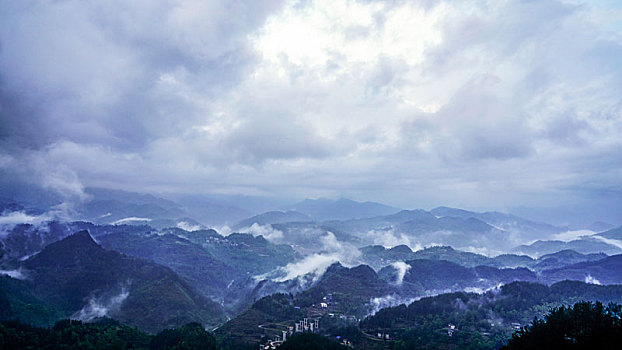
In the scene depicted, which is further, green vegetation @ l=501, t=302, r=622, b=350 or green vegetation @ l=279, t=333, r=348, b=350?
green vegetation @ l=279, t=333, r=348, b=350

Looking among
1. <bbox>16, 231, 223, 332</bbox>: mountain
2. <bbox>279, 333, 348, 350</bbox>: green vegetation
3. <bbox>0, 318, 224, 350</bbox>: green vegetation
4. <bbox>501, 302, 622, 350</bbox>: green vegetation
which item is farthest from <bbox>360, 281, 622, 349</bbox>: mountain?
<bbox>16, 231, 223, 332</bbox>: mountain

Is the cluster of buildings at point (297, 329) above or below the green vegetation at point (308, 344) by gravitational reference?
below

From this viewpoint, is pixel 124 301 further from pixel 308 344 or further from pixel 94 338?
pixel 308 344

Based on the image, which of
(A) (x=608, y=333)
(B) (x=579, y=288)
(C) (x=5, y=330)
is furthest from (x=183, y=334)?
(B) (x=579, y=288)

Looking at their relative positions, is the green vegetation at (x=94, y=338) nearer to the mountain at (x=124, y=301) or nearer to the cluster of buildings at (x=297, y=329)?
the cluster of buildings at (x=297, y=329)

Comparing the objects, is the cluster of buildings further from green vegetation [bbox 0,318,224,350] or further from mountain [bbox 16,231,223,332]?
mountain [bbox 16,231,223,332]

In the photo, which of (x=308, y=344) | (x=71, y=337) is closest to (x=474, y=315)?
(x=308, y=344)

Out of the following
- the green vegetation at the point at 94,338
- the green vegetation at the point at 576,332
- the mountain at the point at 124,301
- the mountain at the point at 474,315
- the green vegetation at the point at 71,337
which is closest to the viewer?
the green vegetation at the point at 576,332

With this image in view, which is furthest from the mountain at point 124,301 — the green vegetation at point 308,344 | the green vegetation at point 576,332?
the green vegetation at point 576,332
